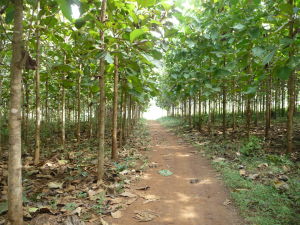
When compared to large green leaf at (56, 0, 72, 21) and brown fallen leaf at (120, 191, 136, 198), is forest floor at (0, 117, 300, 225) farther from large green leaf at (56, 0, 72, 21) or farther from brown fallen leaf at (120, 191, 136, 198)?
large green leaf at (56, 0, 72, 21)

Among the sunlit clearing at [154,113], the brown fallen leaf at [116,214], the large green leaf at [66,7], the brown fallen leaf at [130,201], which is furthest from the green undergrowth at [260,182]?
the sunlit clearing at [154,113]

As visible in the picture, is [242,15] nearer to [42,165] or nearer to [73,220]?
[73,220]

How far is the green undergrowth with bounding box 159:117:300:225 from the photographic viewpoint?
3995 millimetres

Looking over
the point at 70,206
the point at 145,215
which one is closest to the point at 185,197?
the point at 145,215

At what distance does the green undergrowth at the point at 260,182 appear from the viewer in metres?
3.99

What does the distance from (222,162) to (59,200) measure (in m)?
4.90

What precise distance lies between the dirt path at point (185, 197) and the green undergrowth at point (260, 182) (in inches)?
11.5

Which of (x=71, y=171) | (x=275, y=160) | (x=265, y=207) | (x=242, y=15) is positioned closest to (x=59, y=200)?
(x=71, y=171)

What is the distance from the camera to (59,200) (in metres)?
4.54

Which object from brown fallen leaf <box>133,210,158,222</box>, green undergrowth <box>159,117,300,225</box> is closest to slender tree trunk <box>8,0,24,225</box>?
brown fallen leaf <box>133,210,158,222</box>

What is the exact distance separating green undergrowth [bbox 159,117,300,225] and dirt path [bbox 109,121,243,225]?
29cm

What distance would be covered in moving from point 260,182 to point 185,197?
198 cm

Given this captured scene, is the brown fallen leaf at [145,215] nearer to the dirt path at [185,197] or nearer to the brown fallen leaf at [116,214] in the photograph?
the dirt path at [185,197]

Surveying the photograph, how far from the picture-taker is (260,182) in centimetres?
549
